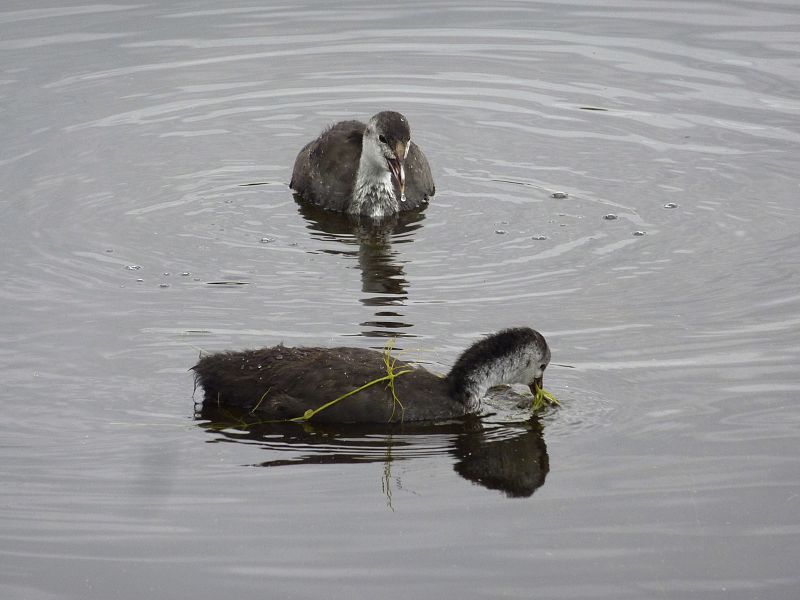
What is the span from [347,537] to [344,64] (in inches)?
522

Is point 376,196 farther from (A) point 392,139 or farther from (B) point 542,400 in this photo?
(B) point 542,400

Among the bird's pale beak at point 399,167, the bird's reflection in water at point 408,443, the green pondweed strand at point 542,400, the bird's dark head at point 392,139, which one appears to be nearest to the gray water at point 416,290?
the bird's reflection in water at point 408,443

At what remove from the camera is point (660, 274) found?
1278 cm

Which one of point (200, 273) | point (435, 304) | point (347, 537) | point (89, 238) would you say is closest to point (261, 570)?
point (347, 537)

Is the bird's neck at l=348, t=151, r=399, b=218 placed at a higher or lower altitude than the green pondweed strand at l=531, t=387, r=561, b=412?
higher

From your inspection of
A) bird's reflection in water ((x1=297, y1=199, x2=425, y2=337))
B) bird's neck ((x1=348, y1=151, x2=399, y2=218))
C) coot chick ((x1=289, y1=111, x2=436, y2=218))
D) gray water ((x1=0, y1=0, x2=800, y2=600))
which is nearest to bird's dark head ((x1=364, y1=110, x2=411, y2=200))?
coot chick ((x1=289, y1=111, x2=436, y2=218))

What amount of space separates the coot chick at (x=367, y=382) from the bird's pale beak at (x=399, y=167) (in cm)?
502

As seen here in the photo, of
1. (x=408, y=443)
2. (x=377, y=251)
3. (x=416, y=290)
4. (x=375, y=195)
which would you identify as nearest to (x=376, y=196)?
(x=375, y=195)

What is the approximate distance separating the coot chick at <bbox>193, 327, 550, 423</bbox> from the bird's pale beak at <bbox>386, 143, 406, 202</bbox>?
16.5 ft

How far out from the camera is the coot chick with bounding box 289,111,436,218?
15484 millimetres

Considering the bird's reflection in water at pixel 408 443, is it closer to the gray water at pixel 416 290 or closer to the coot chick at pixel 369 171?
the gray water at pixel 416 290

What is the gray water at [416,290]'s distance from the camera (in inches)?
323

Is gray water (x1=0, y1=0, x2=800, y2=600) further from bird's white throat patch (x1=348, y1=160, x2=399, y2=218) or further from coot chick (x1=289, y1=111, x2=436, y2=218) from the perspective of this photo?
bird's white throat patch (x1=348, y1=160, x2=399, y2=218)

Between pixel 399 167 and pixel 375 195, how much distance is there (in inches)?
17.0
